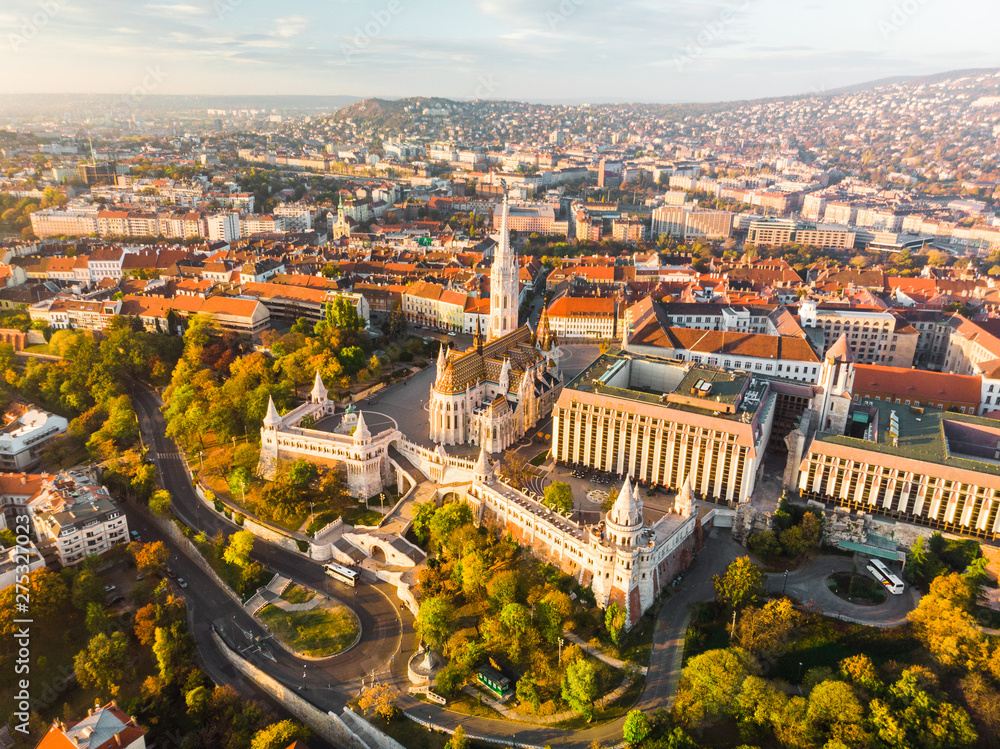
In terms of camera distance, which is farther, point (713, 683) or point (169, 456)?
point (169, 456)

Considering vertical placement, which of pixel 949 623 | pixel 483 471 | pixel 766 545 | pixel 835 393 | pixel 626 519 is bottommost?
pixel 766 545

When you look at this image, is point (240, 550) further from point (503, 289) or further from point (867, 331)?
point (867, 331)

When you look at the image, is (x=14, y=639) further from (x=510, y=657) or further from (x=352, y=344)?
(x=352, y=344)

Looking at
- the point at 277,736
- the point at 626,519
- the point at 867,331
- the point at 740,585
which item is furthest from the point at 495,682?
the point at 867,331

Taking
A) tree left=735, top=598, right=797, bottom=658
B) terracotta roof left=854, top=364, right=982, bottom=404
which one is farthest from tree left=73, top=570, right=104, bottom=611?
terracotta roof left=854, top=364, right=982, bottom=404

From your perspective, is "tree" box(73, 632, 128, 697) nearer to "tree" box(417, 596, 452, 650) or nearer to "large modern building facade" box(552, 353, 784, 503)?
"tree" box(417, 596, 452, 650)

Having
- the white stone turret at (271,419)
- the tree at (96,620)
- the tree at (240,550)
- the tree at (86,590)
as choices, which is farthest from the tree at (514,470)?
the tree at (86,590)

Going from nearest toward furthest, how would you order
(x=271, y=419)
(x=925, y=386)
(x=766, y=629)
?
(x=766, y=629) → (x=271, y=419) → (x=925, y=386)
